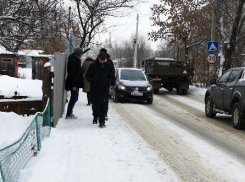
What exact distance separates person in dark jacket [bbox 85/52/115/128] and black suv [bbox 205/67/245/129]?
11.0ft

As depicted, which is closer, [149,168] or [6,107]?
[149,168]

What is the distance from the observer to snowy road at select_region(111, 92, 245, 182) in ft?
18.0

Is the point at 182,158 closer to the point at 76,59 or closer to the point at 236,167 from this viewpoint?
the point at 236,167

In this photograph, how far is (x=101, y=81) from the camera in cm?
836

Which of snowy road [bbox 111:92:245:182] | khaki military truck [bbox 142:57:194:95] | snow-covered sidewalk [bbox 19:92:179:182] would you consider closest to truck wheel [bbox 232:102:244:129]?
snowy road [bbox 111:92:245:182]

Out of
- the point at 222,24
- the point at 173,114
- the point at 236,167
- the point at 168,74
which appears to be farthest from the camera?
the point at 222,24

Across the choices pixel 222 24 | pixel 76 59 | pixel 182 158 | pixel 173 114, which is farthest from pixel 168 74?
pixel 182 158

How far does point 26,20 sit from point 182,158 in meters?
5.67

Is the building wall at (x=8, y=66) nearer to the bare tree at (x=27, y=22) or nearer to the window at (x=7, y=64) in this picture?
the window at (x=7, y=64)

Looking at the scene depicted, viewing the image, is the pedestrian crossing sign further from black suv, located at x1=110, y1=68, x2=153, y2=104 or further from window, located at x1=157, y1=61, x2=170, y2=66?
black suv, located at x1=110, y1=68, x2=153, y2=104

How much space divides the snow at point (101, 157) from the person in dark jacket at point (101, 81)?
0.47 m

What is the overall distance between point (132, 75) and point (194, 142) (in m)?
8.80

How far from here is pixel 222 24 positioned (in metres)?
22.3

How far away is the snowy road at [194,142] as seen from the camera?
548 centimetres
